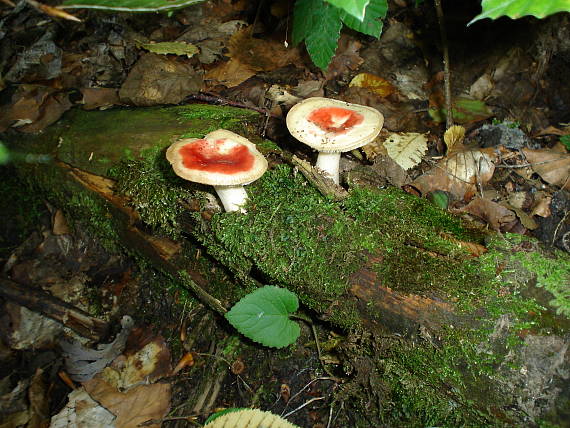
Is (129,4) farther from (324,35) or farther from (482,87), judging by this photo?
(482,87)

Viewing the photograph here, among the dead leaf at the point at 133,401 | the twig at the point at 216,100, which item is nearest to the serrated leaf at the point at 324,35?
the twig at the point at 216,100

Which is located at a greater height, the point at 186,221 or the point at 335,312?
the point at 186,221

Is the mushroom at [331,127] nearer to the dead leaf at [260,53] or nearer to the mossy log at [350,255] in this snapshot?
the mossy log at [350,255]

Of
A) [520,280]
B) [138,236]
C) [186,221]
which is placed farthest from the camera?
[138,236]

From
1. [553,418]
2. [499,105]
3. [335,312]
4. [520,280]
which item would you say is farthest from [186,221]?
[499,105]

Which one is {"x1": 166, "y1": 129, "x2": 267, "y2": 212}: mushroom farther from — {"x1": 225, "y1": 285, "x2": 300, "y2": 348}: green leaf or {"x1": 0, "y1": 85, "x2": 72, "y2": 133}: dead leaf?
{"x1": 0, "y1": 85, "x2": 72, "y2": 133}: dead leaf

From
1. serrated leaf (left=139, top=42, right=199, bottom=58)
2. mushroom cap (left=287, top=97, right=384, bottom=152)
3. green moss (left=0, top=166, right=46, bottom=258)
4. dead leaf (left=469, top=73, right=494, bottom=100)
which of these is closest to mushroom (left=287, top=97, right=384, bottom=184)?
mushroom cap (left=287, top=97, right=384, bottom=152)

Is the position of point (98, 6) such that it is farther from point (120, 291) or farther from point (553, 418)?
point (120, 291)
